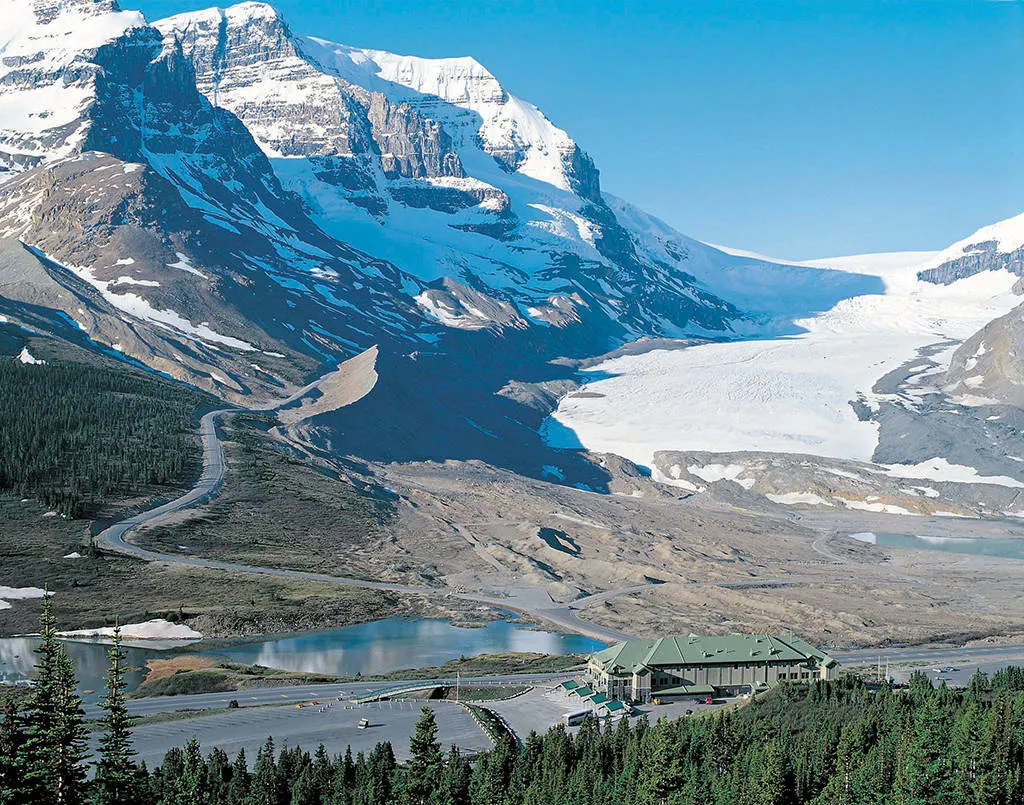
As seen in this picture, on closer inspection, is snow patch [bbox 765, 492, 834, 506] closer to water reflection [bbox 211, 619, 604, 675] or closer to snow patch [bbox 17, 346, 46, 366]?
water reflection [bbox 211, 619, 604, 675]

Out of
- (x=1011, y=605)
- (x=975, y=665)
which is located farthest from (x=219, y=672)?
(x=1011, y=605)

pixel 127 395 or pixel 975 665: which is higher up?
pixel 127 395

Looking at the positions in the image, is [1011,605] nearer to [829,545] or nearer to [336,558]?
[829,545]

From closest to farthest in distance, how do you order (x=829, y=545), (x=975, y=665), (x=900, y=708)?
(x=900, y=708), (x=975, y=665), (x=829, y=545)

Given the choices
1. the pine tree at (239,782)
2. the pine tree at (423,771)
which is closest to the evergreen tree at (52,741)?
the pine tree at (239,782)

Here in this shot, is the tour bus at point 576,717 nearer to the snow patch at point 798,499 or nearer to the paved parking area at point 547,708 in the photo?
the paved parking area at point 547,708

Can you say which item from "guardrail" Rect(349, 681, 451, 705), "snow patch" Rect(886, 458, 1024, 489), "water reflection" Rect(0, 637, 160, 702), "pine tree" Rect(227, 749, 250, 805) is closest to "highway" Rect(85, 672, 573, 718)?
"guardrail" Rect(349, 681, 451, 705)

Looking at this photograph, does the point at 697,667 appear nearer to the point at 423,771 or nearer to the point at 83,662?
the point at 423,771
